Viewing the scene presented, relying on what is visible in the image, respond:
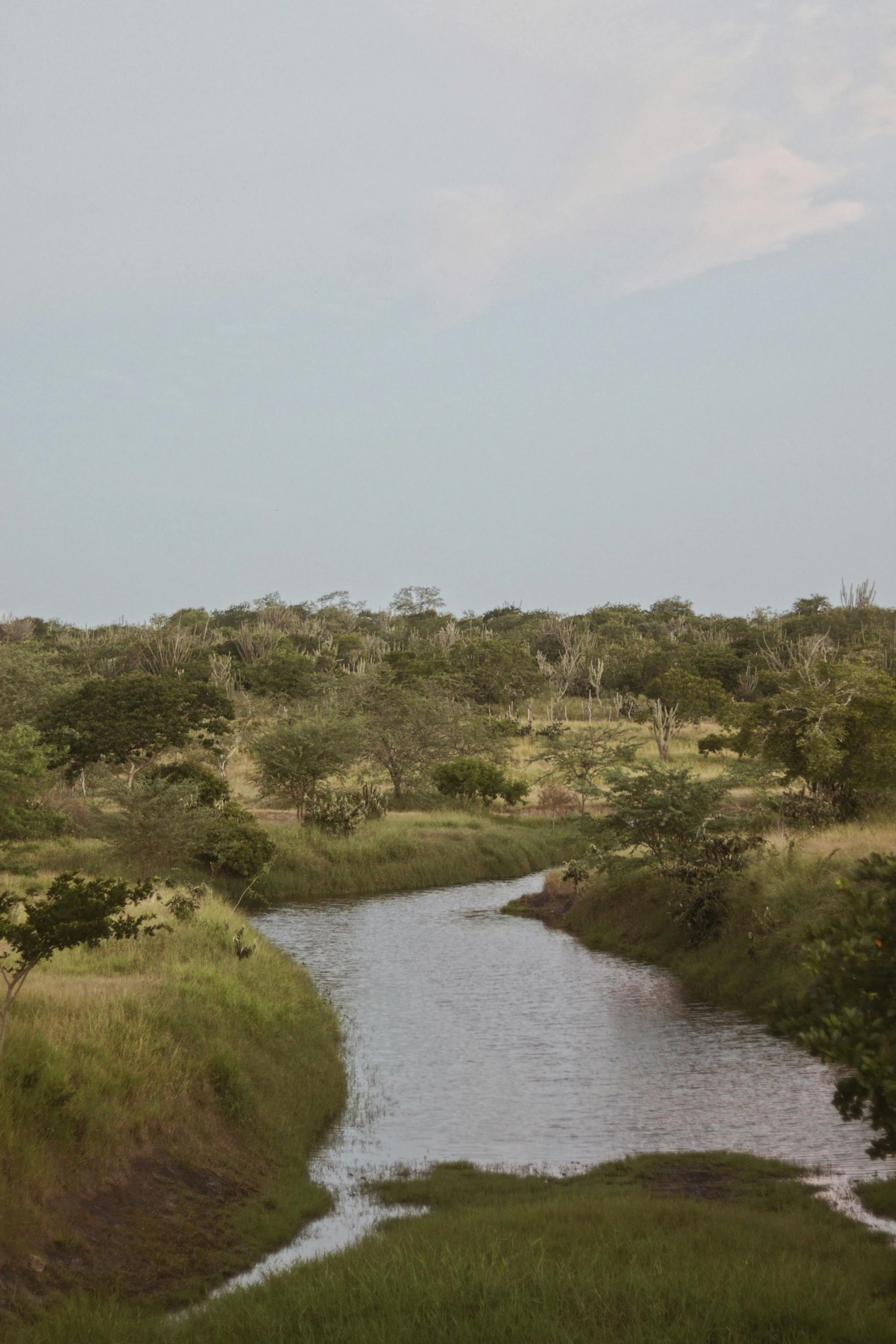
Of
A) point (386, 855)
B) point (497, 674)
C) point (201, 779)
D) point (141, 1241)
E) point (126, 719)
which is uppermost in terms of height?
point (497, 674)

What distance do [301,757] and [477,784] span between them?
33.8 feet

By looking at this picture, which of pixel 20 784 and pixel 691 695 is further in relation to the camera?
pixel 691 695

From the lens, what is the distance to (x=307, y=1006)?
19.7m

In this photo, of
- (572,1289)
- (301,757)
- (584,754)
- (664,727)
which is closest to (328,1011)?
(572,1289)

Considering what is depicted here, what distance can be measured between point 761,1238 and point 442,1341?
3542 mm

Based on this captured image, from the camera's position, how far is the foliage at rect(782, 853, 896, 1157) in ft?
19.6

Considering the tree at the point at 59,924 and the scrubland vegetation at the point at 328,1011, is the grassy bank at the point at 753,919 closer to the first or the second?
the scrubland vegetation at the point at 328,1011

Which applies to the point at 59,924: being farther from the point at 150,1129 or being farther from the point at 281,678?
the point at 281,678

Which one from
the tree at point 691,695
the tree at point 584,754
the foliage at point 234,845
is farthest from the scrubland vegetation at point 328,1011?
the tree at point 691,695

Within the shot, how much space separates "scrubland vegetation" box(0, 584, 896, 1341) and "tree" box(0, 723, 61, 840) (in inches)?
4.3

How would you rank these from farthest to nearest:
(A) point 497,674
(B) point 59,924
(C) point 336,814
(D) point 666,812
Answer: (A) point 497,674
(C) point 336,814
(D) point 666,812
(B) point 59,924

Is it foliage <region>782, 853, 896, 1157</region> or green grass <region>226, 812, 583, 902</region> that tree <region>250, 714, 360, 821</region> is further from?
foliage <region>782, 853, 896, 1157</region>

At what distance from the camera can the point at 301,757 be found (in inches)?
1725

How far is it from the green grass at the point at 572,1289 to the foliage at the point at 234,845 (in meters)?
24.8
